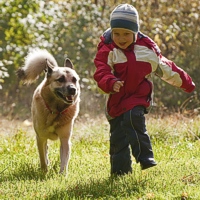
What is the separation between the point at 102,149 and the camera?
775cm

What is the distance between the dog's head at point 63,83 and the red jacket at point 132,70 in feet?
3.20

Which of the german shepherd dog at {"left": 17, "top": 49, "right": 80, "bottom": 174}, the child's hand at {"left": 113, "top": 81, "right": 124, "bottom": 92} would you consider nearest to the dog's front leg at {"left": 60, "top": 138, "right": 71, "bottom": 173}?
the german shepherd dog at {"left": 17, "top": 49, "right": 80, "bottom": 174}

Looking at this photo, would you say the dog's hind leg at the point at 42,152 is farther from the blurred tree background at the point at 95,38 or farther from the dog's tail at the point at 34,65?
the blurred tree background at the point at 95,38

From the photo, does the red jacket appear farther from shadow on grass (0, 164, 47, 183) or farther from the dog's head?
shadow on grass (0, 164, 47, 183)

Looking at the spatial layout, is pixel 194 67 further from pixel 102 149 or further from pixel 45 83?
pixel 45 83

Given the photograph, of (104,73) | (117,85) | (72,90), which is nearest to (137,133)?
(117,85)

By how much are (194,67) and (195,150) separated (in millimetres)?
7020

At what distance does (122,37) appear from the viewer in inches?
205

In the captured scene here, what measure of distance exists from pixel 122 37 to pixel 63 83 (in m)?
1.40

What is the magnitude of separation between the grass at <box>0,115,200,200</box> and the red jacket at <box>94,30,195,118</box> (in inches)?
29.5

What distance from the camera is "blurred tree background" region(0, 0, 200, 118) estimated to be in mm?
13688

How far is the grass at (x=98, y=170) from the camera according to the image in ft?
15.8

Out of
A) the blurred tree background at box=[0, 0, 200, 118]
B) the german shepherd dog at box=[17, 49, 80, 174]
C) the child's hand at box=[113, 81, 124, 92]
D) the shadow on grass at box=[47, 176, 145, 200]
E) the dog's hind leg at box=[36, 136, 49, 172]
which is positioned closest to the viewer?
the shadow on grass at box=[47, 176, 145, 200]

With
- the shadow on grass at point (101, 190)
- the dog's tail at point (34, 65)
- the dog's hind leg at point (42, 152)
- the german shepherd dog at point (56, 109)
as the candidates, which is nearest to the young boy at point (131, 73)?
the shadow on grass at point (101, 190)
